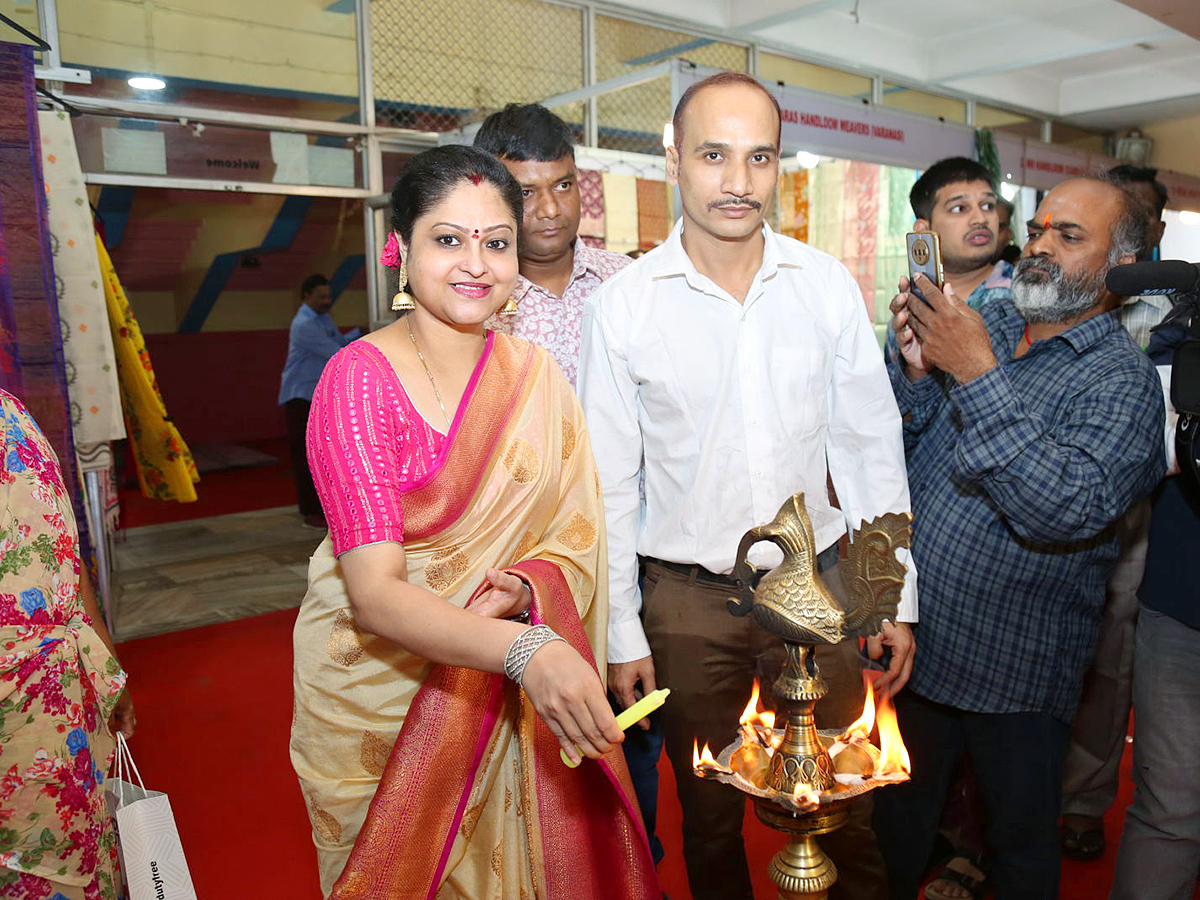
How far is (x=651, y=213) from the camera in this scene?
209 inches

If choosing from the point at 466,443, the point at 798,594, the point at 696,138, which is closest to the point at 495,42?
the point at 696,138

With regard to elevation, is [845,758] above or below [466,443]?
below

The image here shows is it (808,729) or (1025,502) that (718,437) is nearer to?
(1025,502)

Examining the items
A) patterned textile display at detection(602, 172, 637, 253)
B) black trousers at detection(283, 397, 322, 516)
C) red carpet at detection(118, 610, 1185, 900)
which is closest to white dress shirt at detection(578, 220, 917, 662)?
red carpet at detection(118, 610, 1185, 900)

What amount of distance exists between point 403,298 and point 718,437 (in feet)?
2.13

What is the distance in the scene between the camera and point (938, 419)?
2.08 metres

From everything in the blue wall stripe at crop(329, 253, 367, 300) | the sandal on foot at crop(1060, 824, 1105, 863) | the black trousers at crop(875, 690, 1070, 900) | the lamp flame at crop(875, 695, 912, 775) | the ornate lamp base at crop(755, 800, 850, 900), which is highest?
the blue wall stripe at crop(329, 253, 367, 300)

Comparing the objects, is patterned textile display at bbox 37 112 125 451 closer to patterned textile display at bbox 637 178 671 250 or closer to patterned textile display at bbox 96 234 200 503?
patterned textile display at bbox 96 234 200 503

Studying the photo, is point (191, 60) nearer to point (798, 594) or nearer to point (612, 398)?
point (612, 398)

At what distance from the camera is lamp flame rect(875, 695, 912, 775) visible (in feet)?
3.45

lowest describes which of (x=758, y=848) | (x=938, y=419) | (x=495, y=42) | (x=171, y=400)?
(x=758, y=848)

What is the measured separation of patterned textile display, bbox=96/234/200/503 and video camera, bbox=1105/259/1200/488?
378cm

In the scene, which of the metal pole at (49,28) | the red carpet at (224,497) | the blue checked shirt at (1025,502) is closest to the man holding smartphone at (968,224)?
the blue checked shirt at (1025,502)

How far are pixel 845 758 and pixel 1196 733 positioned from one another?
1192 millimetres
